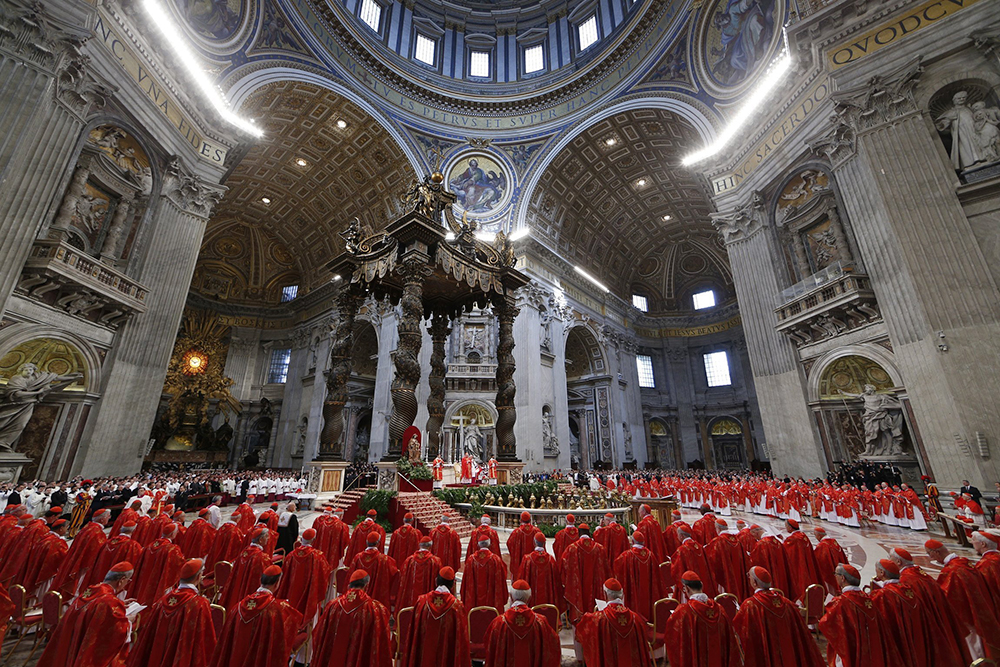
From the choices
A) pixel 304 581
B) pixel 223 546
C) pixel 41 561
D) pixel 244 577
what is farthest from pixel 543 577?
pixel 41 561

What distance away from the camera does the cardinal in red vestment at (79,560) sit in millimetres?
3619

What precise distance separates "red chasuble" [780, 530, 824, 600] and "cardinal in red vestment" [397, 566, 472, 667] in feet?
10.5

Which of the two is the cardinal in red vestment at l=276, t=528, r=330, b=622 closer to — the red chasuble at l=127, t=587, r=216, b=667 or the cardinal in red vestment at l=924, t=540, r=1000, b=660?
the red chasuble at l=127, t=587, r=216, b=667

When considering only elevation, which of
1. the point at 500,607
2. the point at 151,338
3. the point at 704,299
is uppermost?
the point at 704,299

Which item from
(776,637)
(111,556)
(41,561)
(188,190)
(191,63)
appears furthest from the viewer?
(188,190)

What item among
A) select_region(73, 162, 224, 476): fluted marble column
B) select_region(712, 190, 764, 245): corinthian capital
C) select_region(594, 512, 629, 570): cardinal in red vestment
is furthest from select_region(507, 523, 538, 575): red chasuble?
select_region(712, 190, 764, 245): corinthian capital

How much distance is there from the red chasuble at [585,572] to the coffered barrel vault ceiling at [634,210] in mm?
18051

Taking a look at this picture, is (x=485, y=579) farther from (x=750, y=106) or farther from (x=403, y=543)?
(x=750, y=106)

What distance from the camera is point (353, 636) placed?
7.72ft

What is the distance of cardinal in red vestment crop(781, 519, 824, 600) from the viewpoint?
3.73 m

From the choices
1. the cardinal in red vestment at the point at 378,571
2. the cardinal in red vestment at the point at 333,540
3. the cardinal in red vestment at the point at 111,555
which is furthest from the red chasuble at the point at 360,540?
the cardinal in red vestment at the point at 111,555

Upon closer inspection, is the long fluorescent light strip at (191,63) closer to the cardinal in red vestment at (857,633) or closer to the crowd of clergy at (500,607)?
the crowd of clergy at (500,607)

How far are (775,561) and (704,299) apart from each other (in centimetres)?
2662

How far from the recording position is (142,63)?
10531mm
